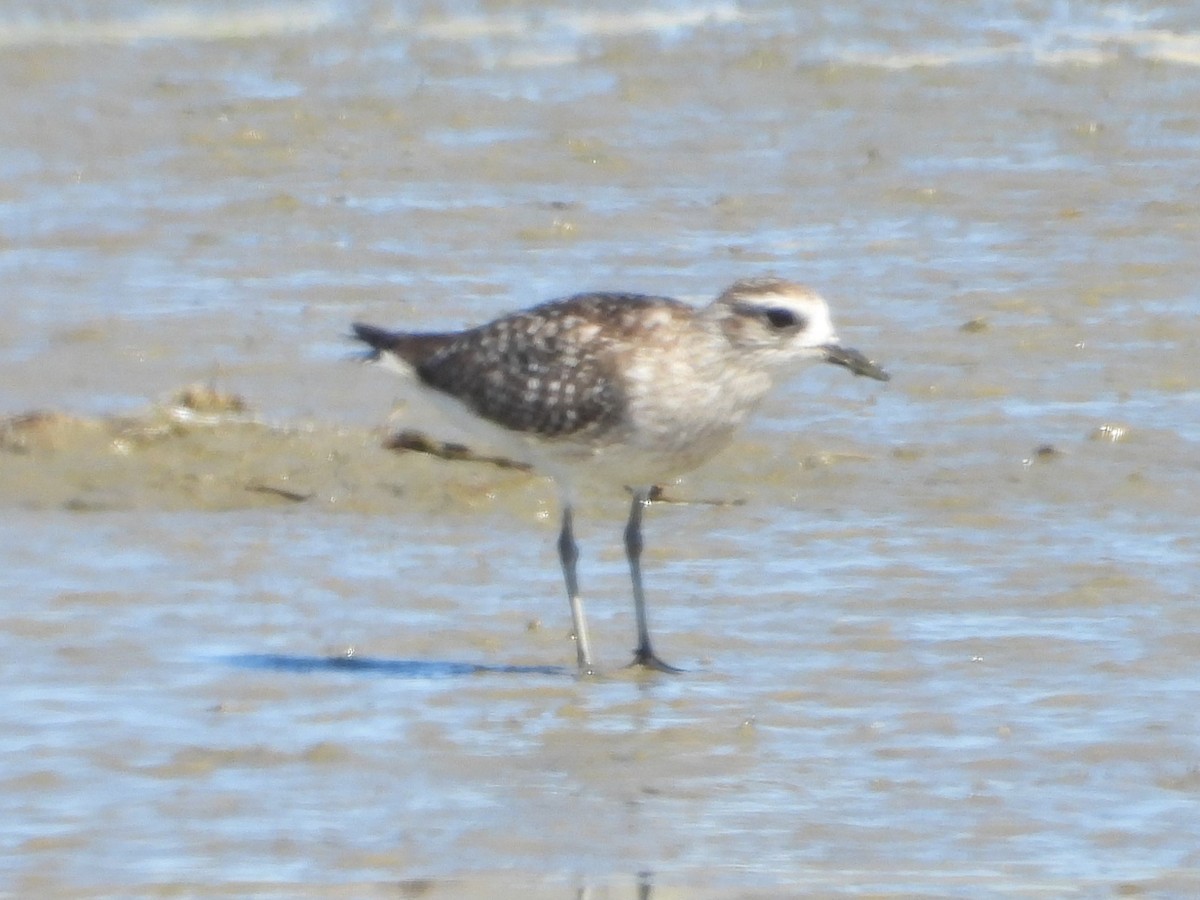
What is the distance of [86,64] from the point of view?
20.1 meters

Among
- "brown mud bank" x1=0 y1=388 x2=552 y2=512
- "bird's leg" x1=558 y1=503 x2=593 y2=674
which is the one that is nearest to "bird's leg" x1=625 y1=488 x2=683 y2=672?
"bird's leg" x1=558 y1=503 x2=593 y2=674

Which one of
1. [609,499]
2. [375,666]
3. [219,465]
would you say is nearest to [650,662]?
[375,666]

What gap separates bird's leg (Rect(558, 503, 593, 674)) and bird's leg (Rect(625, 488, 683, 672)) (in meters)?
0.16

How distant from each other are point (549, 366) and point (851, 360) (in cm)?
102

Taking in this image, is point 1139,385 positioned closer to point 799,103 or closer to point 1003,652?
point 1003,652

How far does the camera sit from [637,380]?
29.6 feet

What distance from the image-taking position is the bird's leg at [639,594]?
8.80 m

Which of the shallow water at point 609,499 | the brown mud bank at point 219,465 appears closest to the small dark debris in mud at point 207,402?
the brown mud bank at point 219,465

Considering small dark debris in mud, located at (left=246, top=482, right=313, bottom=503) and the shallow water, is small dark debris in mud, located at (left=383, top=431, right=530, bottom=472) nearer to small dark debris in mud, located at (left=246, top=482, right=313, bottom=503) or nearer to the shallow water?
the shallow water

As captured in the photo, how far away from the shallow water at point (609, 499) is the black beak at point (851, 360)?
32.1 inches

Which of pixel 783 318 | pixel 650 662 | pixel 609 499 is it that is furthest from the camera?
pixel 609 499

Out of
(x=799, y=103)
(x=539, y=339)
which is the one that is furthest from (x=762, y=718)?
(x=799, y=103)

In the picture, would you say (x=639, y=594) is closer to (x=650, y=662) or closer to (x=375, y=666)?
(x=650, y=662)

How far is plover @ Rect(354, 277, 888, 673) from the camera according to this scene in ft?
29.4
